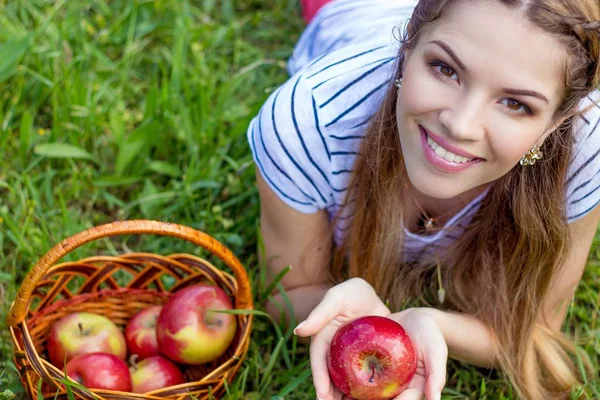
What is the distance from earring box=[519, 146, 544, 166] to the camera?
1.73 meters

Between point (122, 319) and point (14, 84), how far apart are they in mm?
1057

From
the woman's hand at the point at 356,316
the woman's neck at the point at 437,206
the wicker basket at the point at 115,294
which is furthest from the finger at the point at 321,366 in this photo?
the woman's neck at the point at 437,206

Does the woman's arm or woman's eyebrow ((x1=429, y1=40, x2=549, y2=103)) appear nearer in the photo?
woman's eyebrow ((x1=429, y1=40, x2=549, y2=103))

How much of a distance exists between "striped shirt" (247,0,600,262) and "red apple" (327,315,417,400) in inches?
17.6

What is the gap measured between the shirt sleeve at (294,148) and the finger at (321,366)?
407mm

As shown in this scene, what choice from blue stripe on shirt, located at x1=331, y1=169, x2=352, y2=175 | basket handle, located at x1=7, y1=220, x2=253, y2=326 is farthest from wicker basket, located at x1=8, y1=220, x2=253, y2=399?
blue stripe on shirt, located at x1=331, y1=169, x2=352, y2=175

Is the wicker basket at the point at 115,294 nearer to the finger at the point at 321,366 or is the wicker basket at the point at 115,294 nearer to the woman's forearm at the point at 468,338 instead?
the finger at the point at 321,366

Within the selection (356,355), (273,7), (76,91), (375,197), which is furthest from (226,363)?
(273,7)

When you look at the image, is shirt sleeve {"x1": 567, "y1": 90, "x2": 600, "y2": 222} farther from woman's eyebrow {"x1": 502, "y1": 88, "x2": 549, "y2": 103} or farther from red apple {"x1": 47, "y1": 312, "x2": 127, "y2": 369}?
red apple {"x1": 47, "y1": 312, "x2": 127, "y2": 369}

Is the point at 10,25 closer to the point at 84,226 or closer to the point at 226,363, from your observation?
the point at 84,226

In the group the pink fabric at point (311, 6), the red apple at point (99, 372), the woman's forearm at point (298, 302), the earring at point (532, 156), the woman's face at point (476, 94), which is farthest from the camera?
the pink fabric at point (311, 6)

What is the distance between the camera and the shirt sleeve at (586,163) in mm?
1827

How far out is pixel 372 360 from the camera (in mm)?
1695

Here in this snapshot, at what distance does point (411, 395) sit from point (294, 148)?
0.65 m
